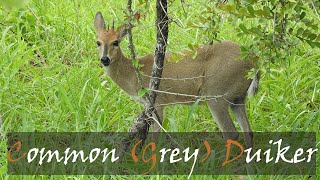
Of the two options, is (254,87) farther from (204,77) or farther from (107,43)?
(107,43)

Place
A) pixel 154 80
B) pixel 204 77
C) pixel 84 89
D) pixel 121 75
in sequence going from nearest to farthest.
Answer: pixel 154 80 < pixel 204 77 < pixel 84 89 < pixel 121 75

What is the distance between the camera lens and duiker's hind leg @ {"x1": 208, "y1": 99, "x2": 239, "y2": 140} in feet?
17.0

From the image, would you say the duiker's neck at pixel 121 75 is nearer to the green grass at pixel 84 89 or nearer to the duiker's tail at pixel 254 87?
the green grass at pixel 84 89

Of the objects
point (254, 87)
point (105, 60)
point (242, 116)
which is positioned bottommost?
point (242, 116)

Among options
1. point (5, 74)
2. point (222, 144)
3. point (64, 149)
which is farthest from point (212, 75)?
point (5, 74)

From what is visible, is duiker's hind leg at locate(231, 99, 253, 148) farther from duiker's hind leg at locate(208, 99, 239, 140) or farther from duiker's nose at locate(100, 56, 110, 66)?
duiker's nose at locate(100, 56, 110, 66)

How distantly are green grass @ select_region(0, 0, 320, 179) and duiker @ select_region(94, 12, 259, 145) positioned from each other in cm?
15

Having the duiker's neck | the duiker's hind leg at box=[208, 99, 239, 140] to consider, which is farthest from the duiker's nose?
the duiker's hind leg at box=[208, 99, 239, 140]

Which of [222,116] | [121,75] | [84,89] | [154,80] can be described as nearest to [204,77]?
[222,116]

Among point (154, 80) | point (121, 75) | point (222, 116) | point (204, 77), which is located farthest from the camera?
point (121, 75)

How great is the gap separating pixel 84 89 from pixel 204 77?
3.05 ft

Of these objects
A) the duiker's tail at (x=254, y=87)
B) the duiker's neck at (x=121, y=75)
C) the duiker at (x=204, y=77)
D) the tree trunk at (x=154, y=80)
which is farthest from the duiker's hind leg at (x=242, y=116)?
the duiker's neck at (x=121, y=75)

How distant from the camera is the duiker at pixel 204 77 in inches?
203

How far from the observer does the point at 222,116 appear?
204 inches
